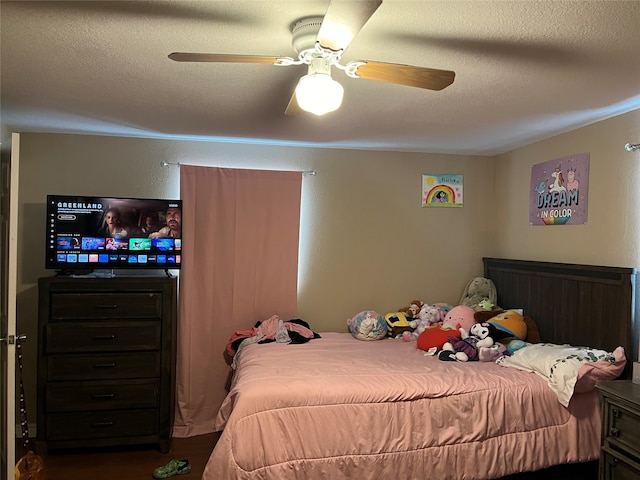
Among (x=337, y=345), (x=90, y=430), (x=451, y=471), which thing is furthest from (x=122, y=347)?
(x=451, y=471)

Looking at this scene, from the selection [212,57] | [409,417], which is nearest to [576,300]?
[409,417]

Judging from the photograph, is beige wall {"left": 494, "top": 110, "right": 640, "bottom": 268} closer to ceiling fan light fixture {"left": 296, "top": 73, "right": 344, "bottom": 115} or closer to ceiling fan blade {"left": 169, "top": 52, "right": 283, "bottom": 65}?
ceiling fan light fixture {"left": 296, "top": 73, "right": 344, "bottom": 115}

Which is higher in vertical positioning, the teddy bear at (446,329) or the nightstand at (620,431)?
the teddy bear at (446,329)

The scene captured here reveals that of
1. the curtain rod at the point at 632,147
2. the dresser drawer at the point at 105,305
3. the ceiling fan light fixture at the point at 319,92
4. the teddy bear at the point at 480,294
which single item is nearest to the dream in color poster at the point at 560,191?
the curtain rod at the point at 632,147

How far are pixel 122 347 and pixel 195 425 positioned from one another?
3.04ft

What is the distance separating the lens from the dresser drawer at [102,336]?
3.30m

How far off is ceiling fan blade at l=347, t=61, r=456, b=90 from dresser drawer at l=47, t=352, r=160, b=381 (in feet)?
8.34

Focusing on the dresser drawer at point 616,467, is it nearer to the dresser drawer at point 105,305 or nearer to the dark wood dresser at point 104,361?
the dark wood dresser at point 104,361

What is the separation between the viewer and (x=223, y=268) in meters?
3.95

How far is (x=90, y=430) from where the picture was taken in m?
3.35

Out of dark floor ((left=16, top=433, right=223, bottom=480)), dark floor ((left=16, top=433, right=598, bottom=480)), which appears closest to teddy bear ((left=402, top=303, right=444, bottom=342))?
dark floor ((left=16, top=433, right=598, bottom=480))

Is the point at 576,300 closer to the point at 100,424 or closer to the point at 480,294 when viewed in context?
the point at 480,294

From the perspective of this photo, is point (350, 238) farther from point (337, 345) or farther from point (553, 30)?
point (553, 30)

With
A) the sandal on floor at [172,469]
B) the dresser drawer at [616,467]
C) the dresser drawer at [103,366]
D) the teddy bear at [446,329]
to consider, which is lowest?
the sandal on floor at [172,469]
